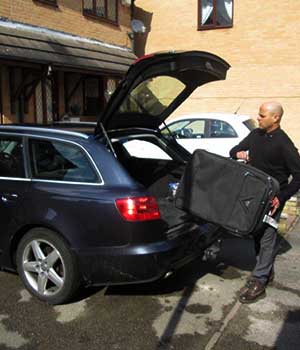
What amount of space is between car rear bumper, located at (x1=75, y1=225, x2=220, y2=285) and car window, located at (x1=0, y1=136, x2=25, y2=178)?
39.6 inches

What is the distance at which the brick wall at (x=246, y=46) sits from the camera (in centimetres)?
1491

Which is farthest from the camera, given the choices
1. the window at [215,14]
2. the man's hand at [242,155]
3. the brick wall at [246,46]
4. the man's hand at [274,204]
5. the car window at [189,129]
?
the window at [215,14]

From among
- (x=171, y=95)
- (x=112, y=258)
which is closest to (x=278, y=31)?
(x=171, y=95)

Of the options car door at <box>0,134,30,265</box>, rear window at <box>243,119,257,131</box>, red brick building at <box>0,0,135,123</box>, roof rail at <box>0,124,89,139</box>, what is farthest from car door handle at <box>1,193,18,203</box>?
rear window at <box>243,119,257,131</box>

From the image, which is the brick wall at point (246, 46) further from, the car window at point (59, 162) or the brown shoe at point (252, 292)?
the car window at point (59, 162)

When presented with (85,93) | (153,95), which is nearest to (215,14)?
(85,93)

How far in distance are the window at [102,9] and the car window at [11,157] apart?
32.7 feet

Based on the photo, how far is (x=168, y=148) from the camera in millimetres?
5414

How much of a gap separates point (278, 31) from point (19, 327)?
1356 cm

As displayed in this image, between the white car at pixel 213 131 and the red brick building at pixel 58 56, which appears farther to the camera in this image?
the red brick building at pixel 58 56

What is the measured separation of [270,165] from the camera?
431 centimetres

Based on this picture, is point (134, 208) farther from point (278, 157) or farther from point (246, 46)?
point (246, 46)

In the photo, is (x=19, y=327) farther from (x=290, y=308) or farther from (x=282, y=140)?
(x=282, y=140)

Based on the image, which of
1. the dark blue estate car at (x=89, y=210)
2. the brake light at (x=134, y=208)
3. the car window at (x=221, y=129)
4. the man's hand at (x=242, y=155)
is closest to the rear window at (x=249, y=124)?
the car window at (x=221, y=129)
